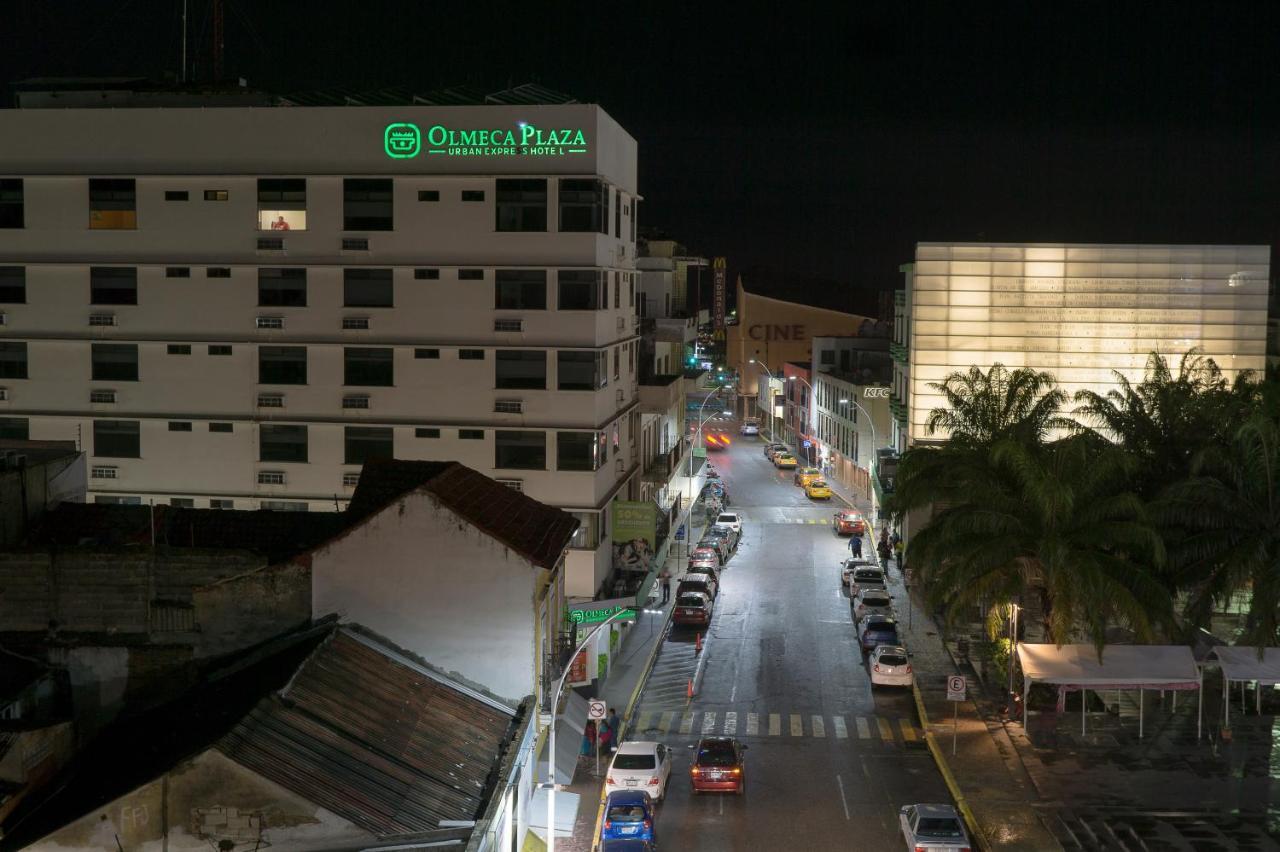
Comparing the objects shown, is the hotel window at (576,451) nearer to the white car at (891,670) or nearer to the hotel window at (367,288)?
the hotel window at (367,288)

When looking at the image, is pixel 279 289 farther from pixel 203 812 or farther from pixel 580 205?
pixel 203 812

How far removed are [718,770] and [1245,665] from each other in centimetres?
1389

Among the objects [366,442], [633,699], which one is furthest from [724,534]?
[633,699]

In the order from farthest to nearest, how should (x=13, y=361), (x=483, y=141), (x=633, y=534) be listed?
1. (x=633, y=534)
2. (x=13, y=361)
3. (x=483, y=141)

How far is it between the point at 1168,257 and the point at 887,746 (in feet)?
129

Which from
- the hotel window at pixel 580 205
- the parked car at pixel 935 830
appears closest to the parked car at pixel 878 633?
the hotel window at pixel 580 205

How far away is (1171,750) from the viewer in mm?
35000

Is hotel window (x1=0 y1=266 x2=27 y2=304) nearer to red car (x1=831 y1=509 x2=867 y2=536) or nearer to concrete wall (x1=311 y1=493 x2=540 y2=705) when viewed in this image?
concrete wall (x1=311 y1=493 x2=540 y2=705)

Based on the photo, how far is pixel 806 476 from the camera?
298 feet

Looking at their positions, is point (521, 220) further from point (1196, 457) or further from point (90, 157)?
point (1196, 457)

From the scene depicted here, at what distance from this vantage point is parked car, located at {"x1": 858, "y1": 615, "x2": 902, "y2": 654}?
45.9m

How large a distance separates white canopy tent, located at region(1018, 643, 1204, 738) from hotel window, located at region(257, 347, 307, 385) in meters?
23.9

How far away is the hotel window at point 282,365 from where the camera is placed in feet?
153

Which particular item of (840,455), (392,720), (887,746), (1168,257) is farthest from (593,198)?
(840,455)
